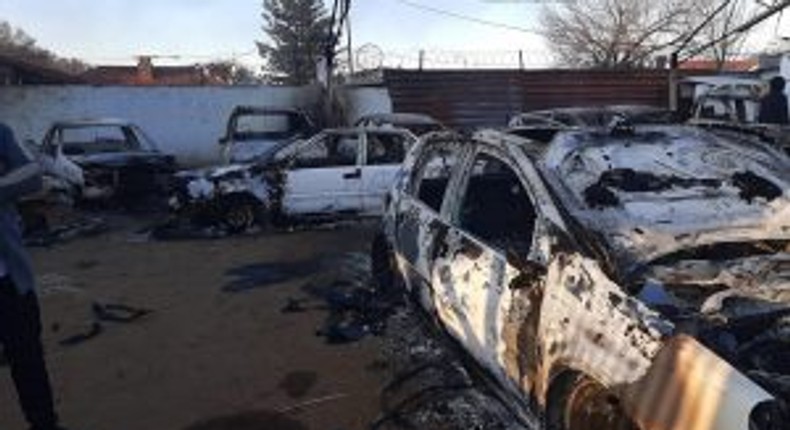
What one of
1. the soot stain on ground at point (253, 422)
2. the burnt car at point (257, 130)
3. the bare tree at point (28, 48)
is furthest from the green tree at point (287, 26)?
the soot stain on ground at point (253, 422)

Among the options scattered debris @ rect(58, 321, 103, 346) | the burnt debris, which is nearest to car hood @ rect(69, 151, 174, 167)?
scattered debris @ rect(58, 321, 103, 346)

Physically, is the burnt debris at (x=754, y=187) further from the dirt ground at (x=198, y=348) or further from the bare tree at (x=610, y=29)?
the bare tree at (x=610, y=29)

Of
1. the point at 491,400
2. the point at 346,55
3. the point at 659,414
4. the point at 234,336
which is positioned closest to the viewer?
the point at 659,414

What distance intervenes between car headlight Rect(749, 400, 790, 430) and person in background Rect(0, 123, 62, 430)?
3.38 m

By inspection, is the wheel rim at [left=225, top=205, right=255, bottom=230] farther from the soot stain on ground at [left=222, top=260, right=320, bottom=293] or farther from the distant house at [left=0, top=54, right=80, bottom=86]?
the distant house at [left=0, top=54, right=80, bottom=86]

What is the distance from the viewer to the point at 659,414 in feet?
11.2

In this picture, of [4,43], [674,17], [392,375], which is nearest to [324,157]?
[392,375]

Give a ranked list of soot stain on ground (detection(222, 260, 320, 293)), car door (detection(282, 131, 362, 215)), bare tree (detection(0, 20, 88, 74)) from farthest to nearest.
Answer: bare tree (detection(0, 20, 88, 74)) → car door (detection(282, 131, 362, 215)) → soot stain on ground (detection(222, 260, 320, 293))

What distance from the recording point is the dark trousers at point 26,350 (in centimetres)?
487

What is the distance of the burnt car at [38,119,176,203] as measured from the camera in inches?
594

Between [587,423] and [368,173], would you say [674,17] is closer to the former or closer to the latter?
[368,173]

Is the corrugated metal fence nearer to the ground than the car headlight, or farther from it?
farther from it

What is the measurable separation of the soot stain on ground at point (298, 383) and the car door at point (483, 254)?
985 millimetres

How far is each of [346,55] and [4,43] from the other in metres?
42.0
